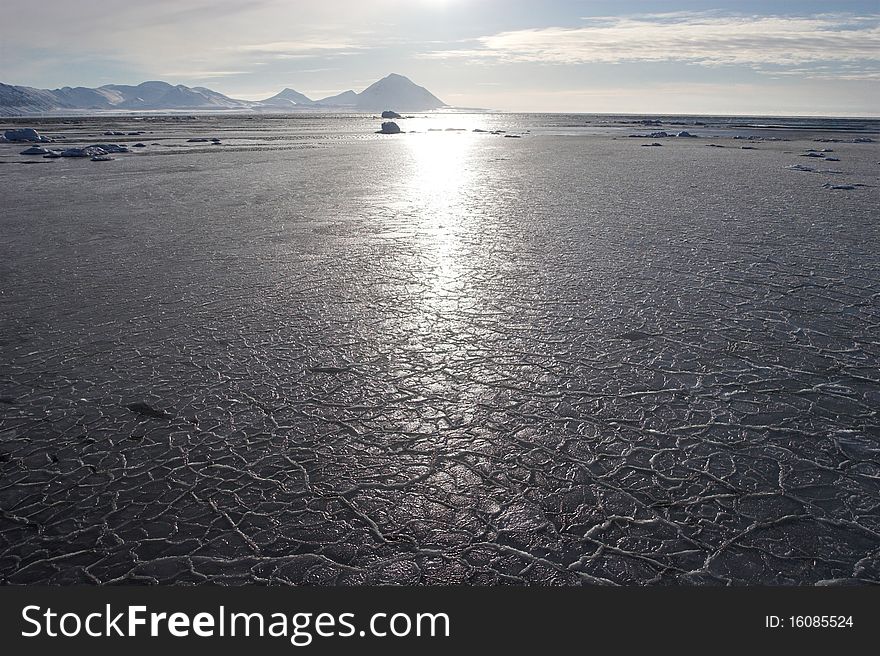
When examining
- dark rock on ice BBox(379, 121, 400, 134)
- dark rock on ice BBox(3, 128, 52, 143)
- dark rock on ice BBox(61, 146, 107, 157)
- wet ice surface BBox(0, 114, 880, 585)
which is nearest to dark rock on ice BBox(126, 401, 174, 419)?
wet ice surface BBox(0, 114, 880, 585)

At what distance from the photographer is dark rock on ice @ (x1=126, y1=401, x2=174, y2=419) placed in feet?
12.8

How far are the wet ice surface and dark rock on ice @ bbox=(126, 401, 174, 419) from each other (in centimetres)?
3

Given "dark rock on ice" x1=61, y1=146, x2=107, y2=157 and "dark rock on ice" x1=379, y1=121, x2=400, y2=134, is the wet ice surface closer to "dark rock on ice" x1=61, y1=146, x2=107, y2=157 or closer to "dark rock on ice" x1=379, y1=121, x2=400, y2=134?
"dark rock on ice" x1=61, y1=146, x2=107, y2=157

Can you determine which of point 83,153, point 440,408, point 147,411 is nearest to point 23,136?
point 83,153

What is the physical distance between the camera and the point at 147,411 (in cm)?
395

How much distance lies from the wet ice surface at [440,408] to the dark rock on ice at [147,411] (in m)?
0.03

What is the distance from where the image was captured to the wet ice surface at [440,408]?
278 centimetres

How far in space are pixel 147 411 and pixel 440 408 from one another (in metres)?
2.02

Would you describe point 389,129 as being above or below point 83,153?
above

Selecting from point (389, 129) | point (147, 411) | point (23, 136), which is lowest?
point (147, 411)

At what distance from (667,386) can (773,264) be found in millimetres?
4252

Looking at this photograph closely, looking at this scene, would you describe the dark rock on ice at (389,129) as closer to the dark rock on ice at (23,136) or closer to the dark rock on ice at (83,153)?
the dark rock on ice at (23,136)

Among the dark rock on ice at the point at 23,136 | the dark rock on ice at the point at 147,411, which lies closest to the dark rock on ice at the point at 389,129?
the dark rock on ice at the point at 23,136

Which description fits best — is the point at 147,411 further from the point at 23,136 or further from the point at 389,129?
the point at 389,129
